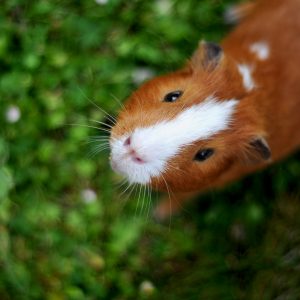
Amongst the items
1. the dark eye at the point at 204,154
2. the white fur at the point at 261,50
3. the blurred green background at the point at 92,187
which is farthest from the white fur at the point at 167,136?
the blurred green background at the point at 92,187

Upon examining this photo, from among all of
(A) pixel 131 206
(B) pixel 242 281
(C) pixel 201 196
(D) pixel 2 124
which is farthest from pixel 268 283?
(D) pixel 2 124

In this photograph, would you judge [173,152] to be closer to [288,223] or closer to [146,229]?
[146,229]

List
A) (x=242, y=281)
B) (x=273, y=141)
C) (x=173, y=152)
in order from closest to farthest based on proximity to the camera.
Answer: (x=173, y=152) → (x=273, y=141) → (x=242, y=281)

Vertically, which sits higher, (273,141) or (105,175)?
(105,175)

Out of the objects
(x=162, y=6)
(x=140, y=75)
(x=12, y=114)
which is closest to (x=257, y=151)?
(x=140, y=75)

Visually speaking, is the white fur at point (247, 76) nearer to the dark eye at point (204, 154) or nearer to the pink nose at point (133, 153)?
the dark eye at point (204, 154)

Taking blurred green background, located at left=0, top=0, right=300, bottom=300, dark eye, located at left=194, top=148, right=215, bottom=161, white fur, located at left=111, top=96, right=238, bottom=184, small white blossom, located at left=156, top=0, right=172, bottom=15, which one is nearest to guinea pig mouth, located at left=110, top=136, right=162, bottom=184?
white fur, located at left=111, top=96, right=238, bottom=184

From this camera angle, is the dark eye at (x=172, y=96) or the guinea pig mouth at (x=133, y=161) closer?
the guinea pig mouth at (x=133, y=161)
